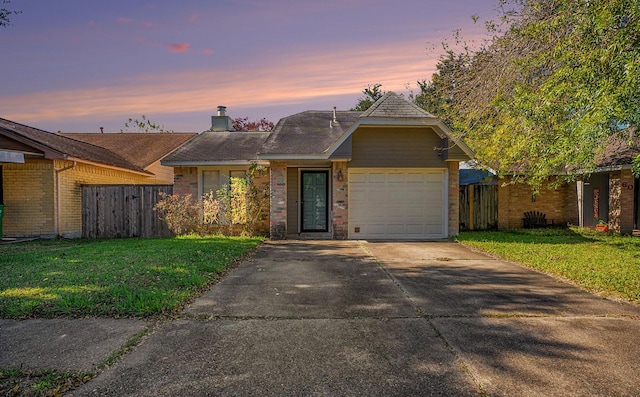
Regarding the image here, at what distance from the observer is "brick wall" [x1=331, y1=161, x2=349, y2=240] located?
1172cm

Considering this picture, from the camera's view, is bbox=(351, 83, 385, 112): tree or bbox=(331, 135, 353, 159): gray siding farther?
bbox=(351, 83, 385, 112): tree

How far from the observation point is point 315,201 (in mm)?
13008

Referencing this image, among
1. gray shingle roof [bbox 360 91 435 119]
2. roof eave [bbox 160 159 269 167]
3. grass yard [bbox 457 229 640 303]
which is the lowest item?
grass yard [bbox 457 229 640 303]

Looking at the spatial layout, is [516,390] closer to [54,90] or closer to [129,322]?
[129,322]

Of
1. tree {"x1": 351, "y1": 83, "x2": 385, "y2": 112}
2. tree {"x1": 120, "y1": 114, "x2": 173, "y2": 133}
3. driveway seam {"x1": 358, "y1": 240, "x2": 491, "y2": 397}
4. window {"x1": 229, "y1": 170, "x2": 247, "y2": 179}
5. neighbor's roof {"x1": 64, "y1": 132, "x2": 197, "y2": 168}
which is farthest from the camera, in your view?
tree {"x1": 120, "y1": 114, "x2": 173, "y2": 133}

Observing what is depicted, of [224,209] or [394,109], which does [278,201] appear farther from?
[394,109]

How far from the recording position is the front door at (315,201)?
42.5 ft

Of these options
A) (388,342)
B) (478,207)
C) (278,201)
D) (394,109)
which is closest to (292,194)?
(278,201)

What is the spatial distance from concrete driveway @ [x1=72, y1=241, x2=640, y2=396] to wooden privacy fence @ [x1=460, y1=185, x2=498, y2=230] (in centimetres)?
779

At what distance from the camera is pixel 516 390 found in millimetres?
2691

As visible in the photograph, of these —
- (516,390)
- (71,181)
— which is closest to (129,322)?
(516,390)

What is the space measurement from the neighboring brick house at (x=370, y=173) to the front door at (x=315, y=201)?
5 centimetres

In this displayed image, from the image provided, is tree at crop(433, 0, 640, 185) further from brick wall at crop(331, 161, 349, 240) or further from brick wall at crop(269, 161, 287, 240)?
brick wall at crop(269, 161, 287, 240)

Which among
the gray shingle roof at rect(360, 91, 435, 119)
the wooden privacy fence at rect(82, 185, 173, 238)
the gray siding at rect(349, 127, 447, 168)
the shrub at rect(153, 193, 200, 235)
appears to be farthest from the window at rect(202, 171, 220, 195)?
the gray shingle roof at rect(360, 91, 435, 119)
